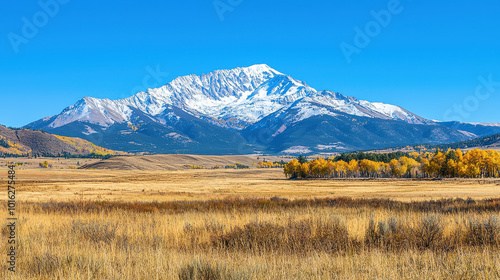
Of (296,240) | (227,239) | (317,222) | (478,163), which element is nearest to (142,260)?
(227,239)

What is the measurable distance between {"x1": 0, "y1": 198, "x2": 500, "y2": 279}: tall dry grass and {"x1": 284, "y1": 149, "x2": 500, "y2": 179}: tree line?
403ft

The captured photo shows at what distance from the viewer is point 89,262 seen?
9812 mm

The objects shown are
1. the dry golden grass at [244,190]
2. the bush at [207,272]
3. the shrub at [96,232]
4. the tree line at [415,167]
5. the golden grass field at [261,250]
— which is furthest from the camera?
the tree line at [415,167]

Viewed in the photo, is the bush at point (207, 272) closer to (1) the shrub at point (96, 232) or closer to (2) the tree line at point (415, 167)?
(1) the shrub at point (96, 232)

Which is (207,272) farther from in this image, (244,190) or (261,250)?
(244,190)

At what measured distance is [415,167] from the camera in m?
159

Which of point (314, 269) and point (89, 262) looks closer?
point (314, 269)

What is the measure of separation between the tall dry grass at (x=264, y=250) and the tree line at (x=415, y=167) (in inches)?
4841

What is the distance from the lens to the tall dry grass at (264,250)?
354 inches

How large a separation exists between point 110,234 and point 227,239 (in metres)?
4.17

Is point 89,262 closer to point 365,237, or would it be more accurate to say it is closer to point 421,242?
point 365,237

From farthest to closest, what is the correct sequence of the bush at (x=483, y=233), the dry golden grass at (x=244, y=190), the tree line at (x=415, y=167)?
the tree line at (x=415, y=167)
the dry golden grass at (x=244, y=190)
the bush at (x=483, y=233)

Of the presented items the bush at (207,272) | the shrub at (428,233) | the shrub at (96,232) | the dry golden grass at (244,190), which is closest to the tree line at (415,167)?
the dry golden grass at (244,190)

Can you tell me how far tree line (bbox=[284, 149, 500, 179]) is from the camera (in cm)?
12644
